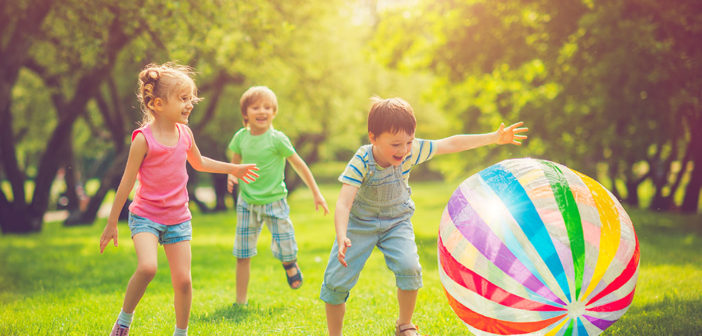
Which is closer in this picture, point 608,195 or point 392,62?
point 608,195

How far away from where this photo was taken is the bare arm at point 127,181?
3861 mm

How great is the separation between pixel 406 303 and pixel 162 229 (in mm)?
1928

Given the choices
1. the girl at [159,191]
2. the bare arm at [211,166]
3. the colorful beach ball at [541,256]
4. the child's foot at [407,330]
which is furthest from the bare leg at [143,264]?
the colorful beach ball at [541,256]

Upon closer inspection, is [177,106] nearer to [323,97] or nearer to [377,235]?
[377,235]

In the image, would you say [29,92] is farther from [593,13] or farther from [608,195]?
[608,195]

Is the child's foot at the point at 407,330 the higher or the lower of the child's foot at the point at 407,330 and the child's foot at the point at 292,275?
the higher

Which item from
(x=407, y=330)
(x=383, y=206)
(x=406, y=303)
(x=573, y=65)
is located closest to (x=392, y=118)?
(x=383, y=206)

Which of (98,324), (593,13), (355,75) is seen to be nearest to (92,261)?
(98,324)

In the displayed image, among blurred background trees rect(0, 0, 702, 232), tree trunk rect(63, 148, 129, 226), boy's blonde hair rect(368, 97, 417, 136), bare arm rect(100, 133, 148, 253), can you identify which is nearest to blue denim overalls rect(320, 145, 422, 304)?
boy's blonde hair rect(368, 97, 417, 136)

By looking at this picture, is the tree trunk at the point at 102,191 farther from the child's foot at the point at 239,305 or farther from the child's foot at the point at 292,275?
the child's foot at the point at 292,275

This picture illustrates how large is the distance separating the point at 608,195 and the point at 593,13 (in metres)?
6.66

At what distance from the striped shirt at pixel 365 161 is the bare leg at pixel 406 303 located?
0.88 m

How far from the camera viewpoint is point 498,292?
3529mm

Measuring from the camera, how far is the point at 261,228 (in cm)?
553
